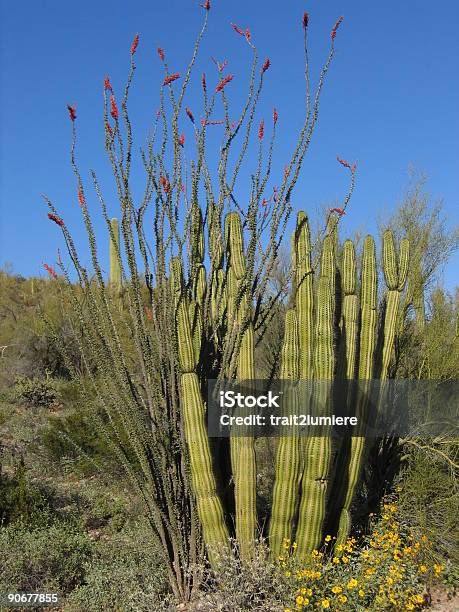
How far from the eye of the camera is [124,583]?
13.6 ft

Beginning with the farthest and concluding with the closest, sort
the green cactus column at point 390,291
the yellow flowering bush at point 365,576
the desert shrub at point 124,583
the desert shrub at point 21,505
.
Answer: the desert shrub at point 21,505, the green cactus column at point 390,291, the desert shrub at point 124,583, the yellow flowering bush at point 365,576

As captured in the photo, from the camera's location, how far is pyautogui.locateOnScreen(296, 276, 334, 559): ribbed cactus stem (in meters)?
3.95

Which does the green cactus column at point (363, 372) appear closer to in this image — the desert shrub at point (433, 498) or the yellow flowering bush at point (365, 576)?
the yellow flowering bush at point (365, 576)

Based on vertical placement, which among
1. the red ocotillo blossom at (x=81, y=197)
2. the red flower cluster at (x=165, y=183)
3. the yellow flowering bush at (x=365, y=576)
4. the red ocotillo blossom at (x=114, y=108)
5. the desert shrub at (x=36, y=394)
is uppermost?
the red ocotillo blossom at (x=114, y=108)

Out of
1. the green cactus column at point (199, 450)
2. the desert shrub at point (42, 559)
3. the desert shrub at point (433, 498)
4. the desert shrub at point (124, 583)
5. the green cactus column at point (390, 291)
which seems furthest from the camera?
the green cactus column at point (390, 291)

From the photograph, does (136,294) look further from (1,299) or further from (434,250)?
(1,299)

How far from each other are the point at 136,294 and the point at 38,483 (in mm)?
4094

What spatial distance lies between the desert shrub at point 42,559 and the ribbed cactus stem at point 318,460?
1.83 meters

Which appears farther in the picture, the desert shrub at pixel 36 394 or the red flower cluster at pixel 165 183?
the desert shrub at pixel 36 394

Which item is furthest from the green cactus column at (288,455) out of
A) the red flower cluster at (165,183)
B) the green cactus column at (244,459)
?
the red flower cluster at (165,183)

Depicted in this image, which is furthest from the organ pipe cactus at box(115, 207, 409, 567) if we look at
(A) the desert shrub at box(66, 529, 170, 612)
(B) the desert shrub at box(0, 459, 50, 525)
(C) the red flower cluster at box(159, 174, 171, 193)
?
(B) the desert shrub at box(0, 459, 50, 525)

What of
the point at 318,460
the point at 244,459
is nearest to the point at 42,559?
the point at 244,459

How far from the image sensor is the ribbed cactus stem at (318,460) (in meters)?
3.95

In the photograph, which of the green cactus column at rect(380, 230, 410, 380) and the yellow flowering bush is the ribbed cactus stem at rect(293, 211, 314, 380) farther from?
the yellow flowering bush
